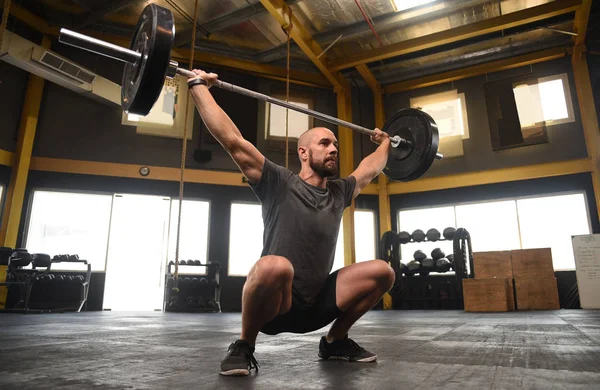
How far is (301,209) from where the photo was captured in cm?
135

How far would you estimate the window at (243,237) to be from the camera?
6922 mm

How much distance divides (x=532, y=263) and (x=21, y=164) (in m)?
7.37

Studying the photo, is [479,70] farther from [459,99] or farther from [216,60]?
[216,60]

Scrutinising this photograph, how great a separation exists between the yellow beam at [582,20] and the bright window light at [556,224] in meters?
2.49

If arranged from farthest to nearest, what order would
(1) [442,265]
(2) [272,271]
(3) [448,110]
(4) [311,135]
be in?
(3) [448,110], (1) [442,265], (4) [311,135], (2) [272,271]

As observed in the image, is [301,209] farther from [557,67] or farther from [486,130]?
[557,67]

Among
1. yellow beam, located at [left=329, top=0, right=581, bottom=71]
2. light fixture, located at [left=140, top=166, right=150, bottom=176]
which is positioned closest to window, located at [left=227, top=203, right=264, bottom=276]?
light fixture, located at [left=140, top=166, right=150, bottom=176]

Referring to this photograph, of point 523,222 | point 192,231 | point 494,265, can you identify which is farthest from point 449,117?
point 192,231

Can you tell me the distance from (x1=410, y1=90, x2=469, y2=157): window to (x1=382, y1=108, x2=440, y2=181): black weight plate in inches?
205

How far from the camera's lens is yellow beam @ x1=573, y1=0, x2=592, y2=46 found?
575 cm

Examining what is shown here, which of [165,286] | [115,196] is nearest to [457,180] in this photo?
[165,286]

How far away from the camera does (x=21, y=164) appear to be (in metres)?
5.96

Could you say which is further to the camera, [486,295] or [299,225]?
[486,295]

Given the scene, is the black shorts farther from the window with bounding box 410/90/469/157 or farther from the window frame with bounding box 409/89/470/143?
the window frame with bounding box 409/89/470/143
